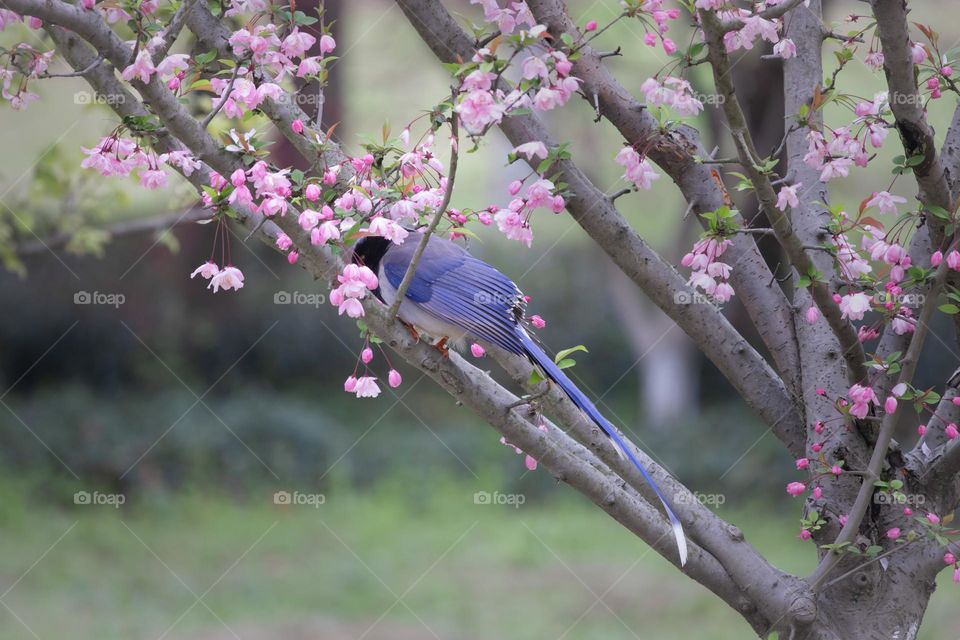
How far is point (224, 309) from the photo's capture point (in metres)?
9.64

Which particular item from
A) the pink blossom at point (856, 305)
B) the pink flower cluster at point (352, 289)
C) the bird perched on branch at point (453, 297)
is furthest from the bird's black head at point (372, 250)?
the pink blossom at point (856, 305)

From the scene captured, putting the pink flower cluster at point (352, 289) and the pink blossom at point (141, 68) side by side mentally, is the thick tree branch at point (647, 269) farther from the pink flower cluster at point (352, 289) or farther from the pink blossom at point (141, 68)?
the pink blossom at point (141, 68)

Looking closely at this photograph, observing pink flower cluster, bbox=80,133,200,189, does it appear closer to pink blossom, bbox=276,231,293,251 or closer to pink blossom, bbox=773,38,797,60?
pink blossom, bbox=276,231,293,251

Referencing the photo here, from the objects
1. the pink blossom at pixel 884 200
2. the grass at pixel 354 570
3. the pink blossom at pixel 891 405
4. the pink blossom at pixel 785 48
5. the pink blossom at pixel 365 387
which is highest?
the pink blossom at pixel 785 48

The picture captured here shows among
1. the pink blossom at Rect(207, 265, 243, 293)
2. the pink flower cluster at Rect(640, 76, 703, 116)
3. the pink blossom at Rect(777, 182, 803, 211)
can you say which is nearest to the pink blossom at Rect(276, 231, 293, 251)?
the pink blossom at Rect(207, 265, 243, 293)

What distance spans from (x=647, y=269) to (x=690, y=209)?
0.69ft

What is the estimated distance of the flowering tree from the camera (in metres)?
2.28

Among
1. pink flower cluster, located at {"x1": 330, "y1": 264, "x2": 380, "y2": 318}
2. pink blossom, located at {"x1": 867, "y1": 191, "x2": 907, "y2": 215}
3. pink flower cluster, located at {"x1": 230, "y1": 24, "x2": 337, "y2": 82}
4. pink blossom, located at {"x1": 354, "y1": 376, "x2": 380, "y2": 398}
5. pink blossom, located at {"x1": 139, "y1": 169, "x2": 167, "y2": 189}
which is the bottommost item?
pink blossom, located at {"x1": 354, "y1": 376, "x2": 380, "y2": 398}

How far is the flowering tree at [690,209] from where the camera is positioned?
7.48 ft

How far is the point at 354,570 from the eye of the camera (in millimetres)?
6762

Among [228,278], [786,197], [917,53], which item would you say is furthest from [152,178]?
[917,53]

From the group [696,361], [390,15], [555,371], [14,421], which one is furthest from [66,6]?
[390,15]

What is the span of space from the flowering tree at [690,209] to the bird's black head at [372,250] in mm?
512

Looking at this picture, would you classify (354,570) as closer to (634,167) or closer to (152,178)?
(152,178)
